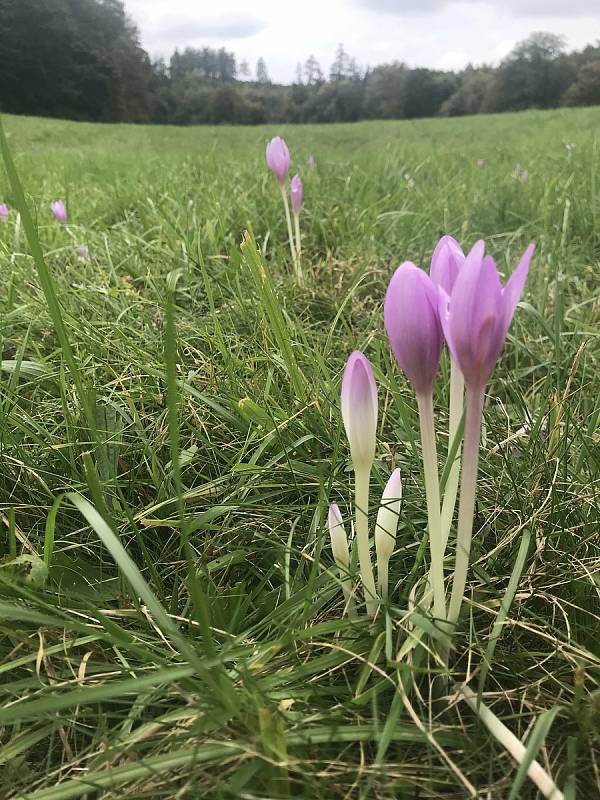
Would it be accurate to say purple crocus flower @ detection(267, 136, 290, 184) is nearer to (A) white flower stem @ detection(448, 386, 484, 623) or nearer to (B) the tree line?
(A) white flower stem @ detection(448, 386, 484, 623)

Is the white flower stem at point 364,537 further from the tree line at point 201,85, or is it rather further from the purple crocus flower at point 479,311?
the tree line at point 201,85

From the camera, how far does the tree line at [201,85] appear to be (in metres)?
18.8

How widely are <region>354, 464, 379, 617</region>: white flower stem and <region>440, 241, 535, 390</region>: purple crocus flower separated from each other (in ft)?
0.61

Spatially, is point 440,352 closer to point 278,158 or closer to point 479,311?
point 479,311

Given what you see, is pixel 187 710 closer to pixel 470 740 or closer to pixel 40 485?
pixel 470 740

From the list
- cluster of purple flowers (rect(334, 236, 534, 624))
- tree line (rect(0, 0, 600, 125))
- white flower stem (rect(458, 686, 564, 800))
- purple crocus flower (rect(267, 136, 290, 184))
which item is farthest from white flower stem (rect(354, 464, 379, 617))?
tree line (rect(0, 0, 600, 125))

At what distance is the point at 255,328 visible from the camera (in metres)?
1.35

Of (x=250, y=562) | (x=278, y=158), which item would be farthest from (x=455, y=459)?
(x=278, y=158)

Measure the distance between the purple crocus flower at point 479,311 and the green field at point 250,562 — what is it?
0.81 ft

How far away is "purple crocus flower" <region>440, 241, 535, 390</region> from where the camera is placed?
483 mm

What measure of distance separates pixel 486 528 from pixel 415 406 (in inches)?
14.1

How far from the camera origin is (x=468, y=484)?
580 millimetres

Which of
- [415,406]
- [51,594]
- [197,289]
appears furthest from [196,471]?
[197,289]

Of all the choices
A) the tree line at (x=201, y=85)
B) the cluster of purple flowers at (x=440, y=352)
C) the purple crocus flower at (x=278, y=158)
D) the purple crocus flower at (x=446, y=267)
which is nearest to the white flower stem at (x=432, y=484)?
the cluster of purple flowers at (x=440, y=352)
